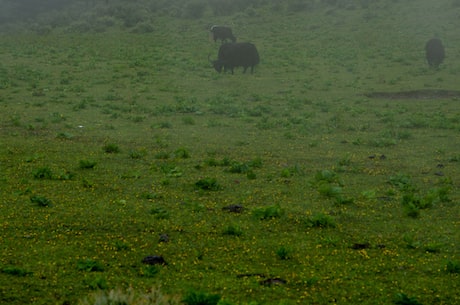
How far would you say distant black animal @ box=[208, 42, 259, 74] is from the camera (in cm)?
3706

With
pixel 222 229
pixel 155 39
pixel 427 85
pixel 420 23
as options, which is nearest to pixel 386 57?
pixel 427 85

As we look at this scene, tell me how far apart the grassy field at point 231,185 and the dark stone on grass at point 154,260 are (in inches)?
4.2

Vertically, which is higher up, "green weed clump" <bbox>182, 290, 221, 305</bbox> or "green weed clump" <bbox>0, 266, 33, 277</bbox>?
"green weed clump" <bbox>182, 290, 221, 305</bbox>

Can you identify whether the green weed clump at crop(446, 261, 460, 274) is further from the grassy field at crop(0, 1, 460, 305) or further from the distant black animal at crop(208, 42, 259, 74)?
the distant black animal at crop(208, 42, 259, 74)

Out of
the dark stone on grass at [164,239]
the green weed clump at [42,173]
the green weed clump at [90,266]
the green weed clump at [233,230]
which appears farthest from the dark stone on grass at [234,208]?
the green weed clump at [42,173]

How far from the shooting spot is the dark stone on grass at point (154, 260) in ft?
29.9

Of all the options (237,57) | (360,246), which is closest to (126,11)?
(237,57)

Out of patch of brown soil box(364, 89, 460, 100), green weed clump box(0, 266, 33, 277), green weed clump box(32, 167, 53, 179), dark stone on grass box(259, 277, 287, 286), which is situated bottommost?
patch of brown soil box(364, 89, 460, 100)

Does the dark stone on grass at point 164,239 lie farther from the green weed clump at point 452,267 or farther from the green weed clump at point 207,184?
the green weed clump at point 452,267

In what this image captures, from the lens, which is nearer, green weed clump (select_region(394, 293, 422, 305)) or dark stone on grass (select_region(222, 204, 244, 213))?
green weed clump (select_region(394, 293, 422, 305))

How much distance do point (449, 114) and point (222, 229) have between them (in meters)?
17.4

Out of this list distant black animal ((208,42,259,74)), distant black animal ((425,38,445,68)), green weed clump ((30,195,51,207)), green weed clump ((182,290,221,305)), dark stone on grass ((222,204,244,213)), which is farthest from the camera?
distant black animal ((425,38,445,68))

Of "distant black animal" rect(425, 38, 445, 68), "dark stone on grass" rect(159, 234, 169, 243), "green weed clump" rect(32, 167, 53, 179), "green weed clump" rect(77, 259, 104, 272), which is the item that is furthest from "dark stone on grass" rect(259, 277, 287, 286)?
"distant black animal" rect(425, 38, 445, 68)

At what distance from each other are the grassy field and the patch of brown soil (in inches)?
28.0
